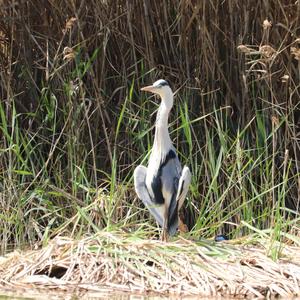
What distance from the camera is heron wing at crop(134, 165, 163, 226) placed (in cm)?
677

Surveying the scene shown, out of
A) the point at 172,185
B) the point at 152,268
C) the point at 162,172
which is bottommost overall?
the point at 152,268

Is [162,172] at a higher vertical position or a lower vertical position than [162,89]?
lower

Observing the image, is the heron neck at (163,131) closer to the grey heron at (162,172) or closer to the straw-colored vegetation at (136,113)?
the grey heron at (162,172)

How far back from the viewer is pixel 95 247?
6.18 m

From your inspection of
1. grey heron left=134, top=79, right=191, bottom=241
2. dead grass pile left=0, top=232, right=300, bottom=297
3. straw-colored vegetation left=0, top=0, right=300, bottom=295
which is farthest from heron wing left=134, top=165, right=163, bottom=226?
dead grass pile left=0, top=232, right=300, bottom=297

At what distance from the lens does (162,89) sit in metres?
6.72

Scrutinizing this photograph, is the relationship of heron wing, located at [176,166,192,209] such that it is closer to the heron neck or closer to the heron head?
the heron neck

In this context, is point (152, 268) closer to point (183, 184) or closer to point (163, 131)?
point (183, 184)

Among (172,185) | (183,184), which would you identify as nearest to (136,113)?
(172,185)

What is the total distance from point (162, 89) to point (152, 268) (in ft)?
4.31

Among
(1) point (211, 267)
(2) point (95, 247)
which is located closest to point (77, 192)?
(2) point (95, 247)

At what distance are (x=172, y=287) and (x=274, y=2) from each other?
7.55 feet

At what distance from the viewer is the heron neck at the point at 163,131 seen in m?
6.77

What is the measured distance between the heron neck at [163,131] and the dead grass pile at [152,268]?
0.74 m
